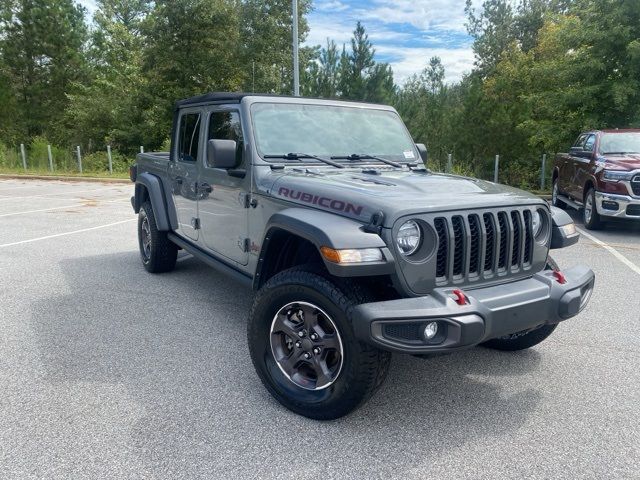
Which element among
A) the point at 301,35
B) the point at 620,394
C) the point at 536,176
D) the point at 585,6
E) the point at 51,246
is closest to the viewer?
the point at 620,394

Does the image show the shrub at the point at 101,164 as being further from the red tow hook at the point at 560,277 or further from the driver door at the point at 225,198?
the red tow hook at the point at 560,277

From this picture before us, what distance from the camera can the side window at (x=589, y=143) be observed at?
9.62 meters

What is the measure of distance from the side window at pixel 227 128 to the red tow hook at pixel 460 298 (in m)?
1.92

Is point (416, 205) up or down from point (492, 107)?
down

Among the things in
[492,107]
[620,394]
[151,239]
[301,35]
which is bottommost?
[620,394]

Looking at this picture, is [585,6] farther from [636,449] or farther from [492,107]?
[636,449]

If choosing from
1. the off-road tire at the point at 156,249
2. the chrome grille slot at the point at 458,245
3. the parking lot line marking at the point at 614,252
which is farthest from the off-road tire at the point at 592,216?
the chrome grille slot at the point at 458,245

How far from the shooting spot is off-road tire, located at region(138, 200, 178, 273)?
5685mm

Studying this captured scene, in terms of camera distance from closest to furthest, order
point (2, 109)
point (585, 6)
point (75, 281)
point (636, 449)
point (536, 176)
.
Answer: point (636, 449)
point (75, 281)
point (585, 6)
point (536, 176)
point (2, 109)

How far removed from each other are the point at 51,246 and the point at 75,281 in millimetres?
2190

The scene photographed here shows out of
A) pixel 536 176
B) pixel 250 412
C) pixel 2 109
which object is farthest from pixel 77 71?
pixel 250 412

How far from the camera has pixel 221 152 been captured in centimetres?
351

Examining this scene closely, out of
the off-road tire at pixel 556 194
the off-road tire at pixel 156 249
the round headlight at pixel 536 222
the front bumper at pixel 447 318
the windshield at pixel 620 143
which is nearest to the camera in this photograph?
the front bumper at pixel 447 318

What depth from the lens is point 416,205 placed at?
2725 mm
